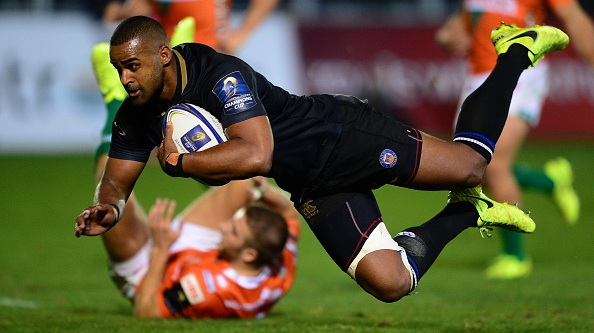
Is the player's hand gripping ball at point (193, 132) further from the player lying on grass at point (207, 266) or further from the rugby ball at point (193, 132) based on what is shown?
the player lying on grass at point (207, 266)

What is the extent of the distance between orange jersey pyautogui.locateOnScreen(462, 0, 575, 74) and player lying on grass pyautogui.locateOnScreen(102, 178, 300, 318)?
8.82ft

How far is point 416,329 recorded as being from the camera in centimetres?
496

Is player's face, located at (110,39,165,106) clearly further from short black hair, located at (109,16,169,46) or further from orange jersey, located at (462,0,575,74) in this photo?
orange jersey, located at (462,0,575,74)

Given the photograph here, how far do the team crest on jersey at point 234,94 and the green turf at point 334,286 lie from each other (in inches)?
53.5

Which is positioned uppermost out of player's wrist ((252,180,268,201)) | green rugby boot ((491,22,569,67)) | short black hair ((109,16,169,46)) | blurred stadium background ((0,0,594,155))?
short black hair ((109,16,169,46))

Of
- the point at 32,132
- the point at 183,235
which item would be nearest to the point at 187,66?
the point at 183,235

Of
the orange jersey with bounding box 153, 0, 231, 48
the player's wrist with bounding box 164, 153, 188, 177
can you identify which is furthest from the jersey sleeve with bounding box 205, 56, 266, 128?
the orange jersey with bounding box 153, 0, 231, 48

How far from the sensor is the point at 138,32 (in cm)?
432

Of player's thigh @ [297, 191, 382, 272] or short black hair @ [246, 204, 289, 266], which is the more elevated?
player's thigh @ [297, 191, 382, 272]

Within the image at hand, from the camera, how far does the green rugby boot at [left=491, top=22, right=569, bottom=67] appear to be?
5359 mm

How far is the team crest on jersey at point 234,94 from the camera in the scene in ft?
14.0

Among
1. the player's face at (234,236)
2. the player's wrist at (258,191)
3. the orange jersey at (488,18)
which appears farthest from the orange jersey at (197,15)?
the player's face at (234,236)

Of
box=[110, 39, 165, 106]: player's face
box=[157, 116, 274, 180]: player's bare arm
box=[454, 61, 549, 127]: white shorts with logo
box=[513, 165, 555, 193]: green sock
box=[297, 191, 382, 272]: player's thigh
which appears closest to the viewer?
box=[157, 116, 274, 180]: player's bare arm

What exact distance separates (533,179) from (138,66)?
15.7ft
